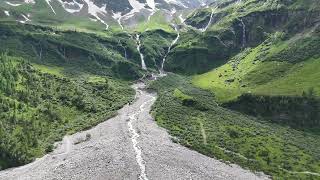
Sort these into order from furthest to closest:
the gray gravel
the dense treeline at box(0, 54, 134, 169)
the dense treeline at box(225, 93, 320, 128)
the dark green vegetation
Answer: the dense treeline at box(225, 93, 320, 128) → the dark green vegetation → the dense treeline at box(0, 54, 134, 169) → the gray gravel

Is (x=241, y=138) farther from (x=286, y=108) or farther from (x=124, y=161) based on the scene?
(x=124, y=161)

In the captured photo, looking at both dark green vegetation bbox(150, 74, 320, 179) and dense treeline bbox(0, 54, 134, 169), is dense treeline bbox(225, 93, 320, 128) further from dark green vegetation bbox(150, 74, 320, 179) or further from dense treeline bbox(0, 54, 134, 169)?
dense treeline bbox(0, 54, 134, 169)

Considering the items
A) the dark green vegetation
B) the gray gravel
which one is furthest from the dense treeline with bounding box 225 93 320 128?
the gray gravel

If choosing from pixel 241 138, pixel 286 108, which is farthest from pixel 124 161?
pixel 286 108

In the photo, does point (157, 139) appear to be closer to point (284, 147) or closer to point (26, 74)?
point (284, 147)

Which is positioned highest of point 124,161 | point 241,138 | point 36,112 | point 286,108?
point 286,108

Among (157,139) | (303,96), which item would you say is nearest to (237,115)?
(303,96)
